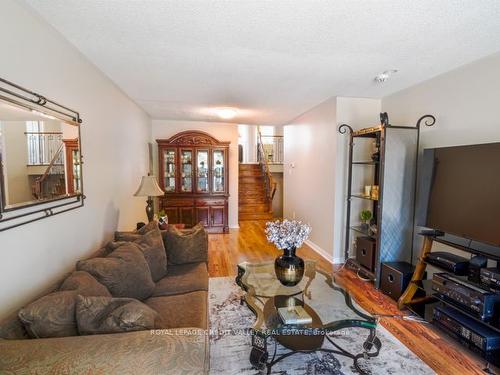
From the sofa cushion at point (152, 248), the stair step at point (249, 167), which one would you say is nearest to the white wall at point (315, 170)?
the sofa cushion at point (152, 248)

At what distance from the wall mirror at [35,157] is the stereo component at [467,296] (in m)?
3.09

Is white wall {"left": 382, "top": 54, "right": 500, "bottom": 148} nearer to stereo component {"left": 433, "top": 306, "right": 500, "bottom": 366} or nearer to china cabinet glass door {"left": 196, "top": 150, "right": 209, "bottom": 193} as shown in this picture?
stereo component {"left": 433, "top": 306, "right": 500, "bottom": 366}

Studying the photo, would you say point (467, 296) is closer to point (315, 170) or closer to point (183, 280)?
point (183, 280)

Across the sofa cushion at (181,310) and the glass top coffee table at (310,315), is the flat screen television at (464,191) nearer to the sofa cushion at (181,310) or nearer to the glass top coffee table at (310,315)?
the glass top coffee table at (310,315)

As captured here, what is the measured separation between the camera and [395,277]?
9.43 feet

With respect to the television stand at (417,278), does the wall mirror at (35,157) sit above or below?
above

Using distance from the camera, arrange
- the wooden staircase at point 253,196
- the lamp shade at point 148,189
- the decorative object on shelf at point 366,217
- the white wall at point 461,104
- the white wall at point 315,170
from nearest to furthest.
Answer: the white wall at point 461,104 < the lamp shade at point 148,189 < the decorative object on shelf at point 366,217 < the white wall at point 315,170 < the wooden staircase at point 253,196

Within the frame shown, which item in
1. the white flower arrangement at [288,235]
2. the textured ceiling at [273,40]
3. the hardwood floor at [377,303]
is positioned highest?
the textured ceiling at [273,40]

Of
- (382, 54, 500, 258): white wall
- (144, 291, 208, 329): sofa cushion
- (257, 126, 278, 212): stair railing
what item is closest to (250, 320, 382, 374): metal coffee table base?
(144, 291, 208, 329): sofa cushion

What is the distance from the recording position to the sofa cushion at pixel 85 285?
1.52 m

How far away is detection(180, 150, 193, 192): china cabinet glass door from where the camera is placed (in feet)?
18.4

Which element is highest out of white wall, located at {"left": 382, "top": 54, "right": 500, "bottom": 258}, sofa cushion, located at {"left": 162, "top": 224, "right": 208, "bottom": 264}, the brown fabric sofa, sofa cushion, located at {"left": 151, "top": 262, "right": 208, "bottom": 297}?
white wall, located at {"left": 382, "top": 54, "right": 500, "bottom": 258}

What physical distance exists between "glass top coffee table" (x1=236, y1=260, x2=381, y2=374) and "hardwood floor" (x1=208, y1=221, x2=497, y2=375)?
0.39m

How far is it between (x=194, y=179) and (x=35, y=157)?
156 inches
